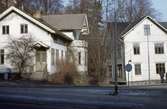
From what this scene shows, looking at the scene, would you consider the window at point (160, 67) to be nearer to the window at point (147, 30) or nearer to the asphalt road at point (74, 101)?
the window at point (147, 30)

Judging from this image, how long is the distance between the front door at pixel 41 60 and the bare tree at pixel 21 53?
45.6 inches

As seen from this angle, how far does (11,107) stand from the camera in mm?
16594

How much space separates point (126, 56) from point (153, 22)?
23.1 ft

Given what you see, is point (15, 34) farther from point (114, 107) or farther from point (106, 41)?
point (114, 107)

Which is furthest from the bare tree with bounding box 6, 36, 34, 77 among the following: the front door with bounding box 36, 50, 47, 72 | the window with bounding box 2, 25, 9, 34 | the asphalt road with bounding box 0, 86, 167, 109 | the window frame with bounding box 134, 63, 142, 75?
the window frame with bounding box 134, 63, 142, 75

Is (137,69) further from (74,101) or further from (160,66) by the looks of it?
(74,101)

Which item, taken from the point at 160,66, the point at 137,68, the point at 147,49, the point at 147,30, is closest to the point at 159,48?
the point at 147,49

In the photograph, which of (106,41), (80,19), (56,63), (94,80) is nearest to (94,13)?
(106,41)

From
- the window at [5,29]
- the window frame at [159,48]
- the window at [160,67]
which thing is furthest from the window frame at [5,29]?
the window at [160,67]

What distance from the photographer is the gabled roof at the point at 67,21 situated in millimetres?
59062

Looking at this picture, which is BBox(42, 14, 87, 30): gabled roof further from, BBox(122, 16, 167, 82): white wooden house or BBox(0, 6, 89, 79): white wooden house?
BBox(122, 16, 167, 82): white wooden house

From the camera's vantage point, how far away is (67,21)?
60656mm

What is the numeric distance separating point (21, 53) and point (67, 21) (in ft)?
42.5

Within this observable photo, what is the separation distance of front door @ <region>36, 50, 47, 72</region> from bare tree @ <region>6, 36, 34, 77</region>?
1.16 m
